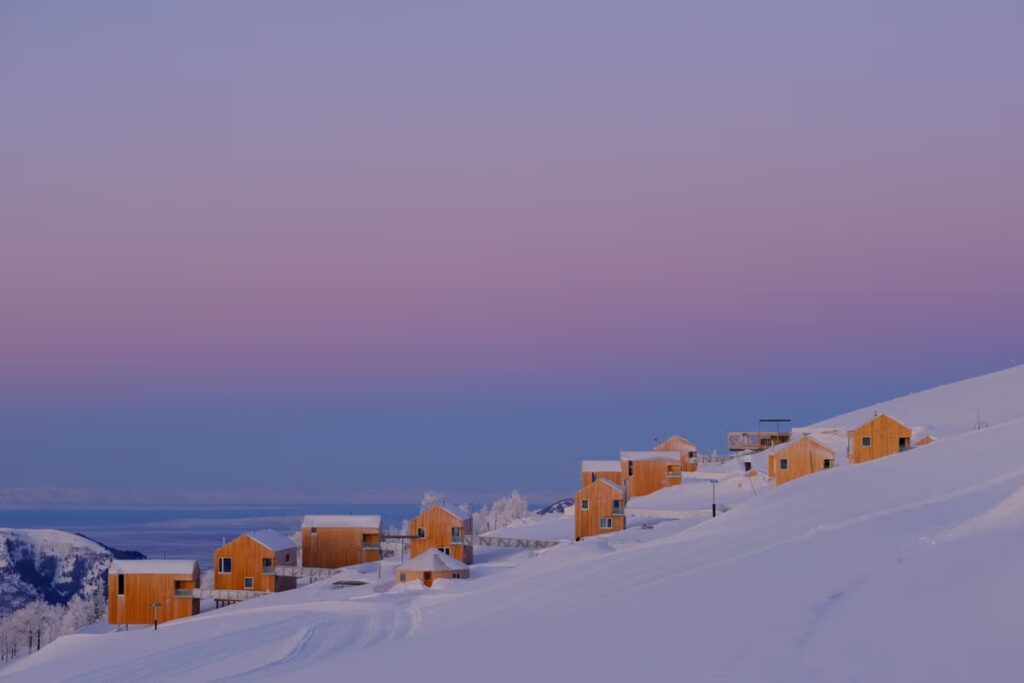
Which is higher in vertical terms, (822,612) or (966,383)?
(966,383)

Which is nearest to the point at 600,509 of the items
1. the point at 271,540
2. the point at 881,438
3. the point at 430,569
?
the point at 430,569

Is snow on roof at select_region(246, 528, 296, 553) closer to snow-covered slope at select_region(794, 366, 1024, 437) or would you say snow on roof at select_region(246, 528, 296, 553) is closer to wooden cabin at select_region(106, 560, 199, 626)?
wooden cabin at select_region(106, 560, 199, 626)

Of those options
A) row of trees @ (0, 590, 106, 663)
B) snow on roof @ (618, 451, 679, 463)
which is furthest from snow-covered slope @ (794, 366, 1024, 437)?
row of trees @ (0, 590, 106, 663)

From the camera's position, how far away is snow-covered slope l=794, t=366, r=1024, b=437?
3095 inches

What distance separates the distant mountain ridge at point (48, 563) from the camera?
140250mm

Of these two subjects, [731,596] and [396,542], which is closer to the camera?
[731,596]

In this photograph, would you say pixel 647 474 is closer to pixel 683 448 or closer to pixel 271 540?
pixel 683 448

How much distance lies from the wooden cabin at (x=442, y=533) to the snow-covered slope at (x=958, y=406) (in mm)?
28204

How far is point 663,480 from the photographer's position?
80.1m

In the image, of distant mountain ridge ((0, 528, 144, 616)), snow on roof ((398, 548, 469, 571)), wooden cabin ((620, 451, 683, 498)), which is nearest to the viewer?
snow on roof ((398, 548, 469, 571))

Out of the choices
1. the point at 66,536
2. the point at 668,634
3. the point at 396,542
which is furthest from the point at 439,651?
the point at 66,536

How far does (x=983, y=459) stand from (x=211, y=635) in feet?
90.1

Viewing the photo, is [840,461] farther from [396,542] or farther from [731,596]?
[731,596]

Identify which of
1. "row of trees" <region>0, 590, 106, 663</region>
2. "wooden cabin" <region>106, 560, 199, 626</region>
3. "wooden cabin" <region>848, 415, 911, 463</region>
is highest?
"wooden cabin" <region>848, 415, 911, 463</region>
